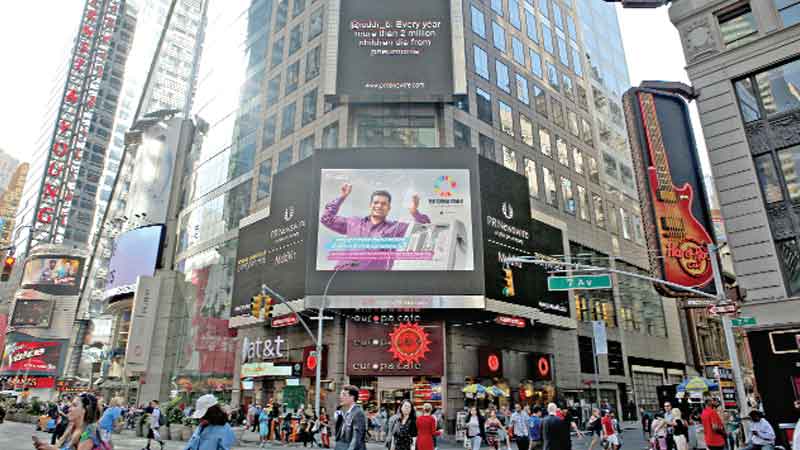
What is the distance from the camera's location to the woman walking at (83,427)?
6.62m

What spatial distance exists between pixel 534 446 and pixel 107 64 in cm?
13458

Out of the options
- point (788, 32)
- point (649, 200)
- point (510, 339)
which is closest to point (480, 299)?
point (510, 339)

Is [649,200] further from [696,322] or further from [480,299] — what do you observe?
[696,322]

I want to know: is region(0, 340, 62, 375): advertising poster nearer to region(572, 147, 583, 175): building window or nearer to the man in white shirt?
region(572, 147, 583, 175): building window

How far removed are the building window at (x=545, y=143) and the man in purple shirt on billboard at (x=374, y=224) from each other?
18.5 meters

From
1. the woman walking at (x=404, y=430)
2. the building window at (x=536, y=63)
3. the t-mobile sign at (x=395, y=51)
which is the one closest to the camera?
the woman walking at (x=404, y=430)

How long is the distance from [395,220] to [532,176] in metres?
16.6

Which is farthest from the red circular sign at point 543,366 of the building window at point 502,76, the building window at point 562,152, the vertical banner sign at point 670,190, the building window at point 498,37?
the building window at point 498,37

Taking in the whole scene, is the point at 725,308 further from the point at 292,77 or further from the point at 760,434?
the point at 292,77

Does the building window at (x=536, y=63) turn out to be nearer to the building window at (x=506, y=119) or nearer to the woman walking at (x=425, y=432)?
the building window at (x=506, y=119)

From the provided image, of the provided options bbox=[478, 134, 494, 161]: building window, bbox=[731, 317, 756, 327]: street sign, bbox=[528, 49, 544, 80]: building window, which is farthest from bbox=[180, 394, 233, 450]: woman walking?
bbox=[528, 49, 544, 80]: building window

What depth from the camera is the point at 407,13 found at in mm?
40750

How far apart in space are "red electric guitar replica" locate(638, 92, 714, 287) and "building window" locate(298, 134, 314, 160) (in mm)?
26188

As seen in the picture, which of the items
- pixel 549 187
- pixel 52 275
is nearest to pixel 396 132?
pixel 549 187
